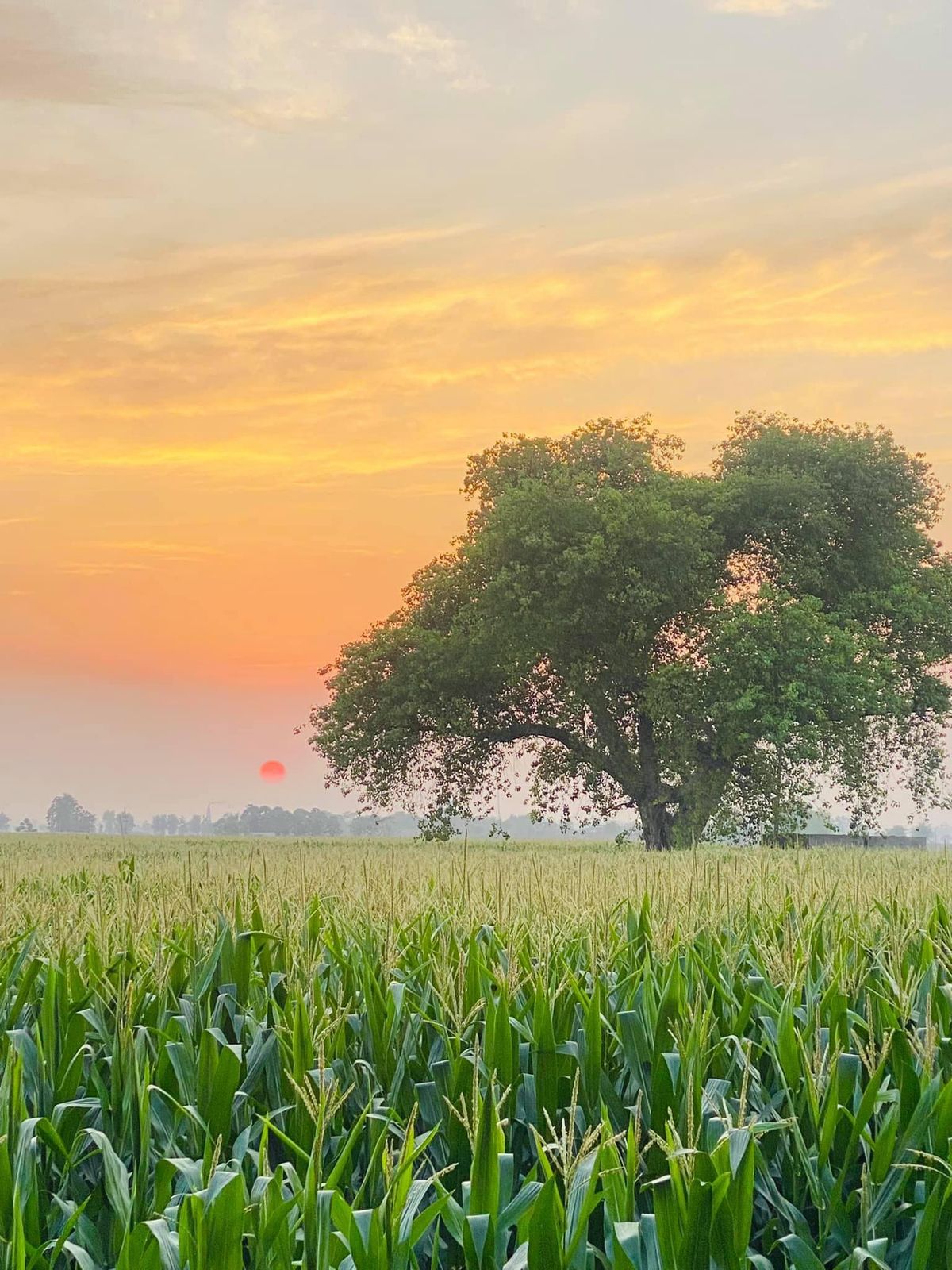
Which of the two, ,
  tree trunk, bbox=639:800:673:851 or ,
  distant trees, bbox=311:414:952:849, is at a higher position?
,
  distant trees, bbox=311:414:952:849

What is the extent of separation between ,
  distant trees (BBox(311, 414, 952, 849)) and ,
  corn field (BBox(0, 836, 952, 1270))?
24.9 meters

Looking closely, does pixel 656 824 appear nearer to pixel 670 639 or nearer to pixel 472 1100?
pixel 670 639

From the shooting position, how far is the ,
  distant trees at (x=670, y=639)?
107ft

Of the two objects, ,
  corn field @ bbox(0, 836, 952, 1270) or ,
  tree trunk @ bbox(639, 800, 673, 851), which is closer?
,
  corn field @ bbox(0, 836, 952, 1270)

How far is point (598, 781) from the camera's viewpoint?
36.9 m

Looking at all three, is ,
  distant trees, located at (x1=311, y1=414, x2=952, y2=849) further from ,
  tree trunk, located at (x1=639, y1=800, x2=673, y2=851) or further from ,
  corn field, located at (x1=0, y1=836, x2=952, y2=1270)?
,
  corn field, located at (x1=0, y1=836, x2=952, y2=1270)

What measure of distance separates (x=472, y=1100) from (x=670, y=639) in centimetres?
3144

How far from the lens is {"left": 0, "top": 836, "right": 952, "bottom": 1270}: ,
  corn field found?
332 cm

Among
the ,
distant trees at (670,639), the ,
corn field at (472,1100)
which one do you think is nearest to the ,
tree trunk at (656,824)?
the ,
  distant trees at (670,639)

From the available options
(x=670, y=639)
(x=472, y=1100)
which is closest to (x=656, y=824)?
(x=670, y=639)

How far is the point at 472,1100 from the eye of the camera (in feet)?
14.9

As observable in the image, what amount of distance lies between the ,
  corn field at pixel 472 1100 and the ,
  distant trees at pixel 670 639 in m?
24.9

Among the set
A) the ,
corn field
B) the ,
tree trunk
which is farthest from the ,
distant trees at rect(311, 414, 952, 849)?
the ,
  corn field

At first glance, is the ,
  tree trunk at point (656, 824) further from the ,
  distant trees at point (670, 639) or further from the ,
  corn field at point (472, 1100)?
the ,
  corn field at point (472, 1100)
